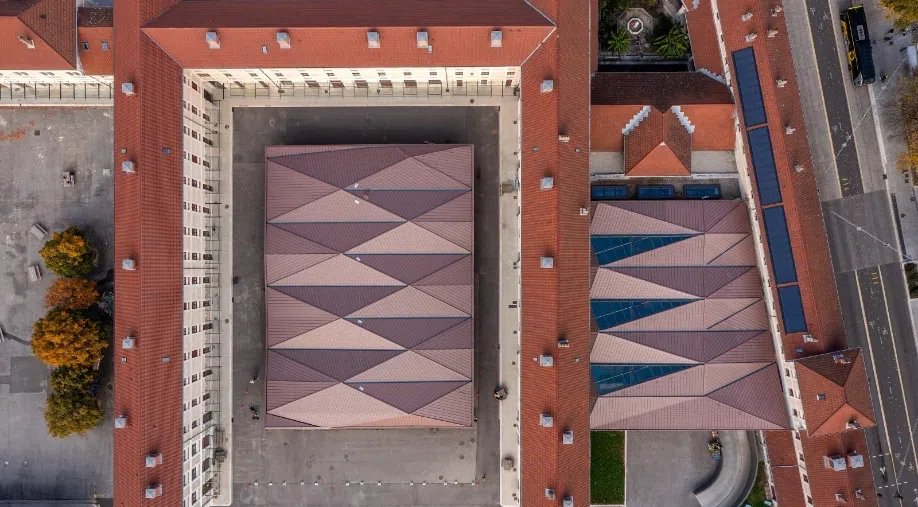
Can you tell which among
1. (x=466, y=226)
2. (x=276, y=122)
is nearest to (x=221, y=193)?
(x=276, y=122)

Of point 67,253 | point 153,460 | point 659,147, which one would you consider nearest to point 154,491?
point 153,460

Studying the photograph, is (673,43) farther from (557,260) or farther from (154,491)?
(154,491)

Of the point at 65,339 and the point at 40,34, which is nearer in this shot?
the point at 40,34

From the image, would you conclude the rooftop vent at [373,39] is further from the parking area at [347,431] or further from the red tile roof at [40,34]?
the red tile roof at [40,34]

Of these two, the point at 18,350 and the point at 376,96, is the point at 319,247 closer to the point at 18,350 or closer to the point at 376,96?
the point at 376,96

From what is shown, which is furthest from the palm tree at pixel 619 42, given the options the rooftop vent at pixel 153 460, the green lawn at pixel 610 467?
the rooftop vent at pixel 153 460

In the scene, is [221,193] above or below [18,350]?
above

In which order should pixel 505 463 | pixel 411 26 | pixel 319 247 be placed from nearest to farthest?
pixel 411 26
pixel 319 247
pixel 505 463
